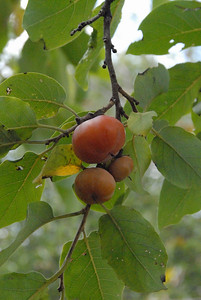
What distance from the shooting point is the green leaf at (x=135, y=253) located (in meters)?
0.91

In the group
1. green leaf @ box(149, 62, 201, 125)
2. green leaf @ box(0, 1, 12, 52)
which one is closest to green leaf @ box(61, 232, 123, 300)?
green leaf @ box(149, 62, 201, 125)

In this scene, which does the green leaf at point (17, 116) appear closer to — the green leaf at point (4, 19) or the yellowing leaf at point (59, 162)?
the yellowing leaf at point (59, 162)

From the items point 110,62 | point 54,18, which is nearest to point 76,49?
point 54,18

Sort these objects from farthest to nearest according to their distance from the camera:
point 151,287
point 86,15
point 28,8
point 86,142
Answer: point 86,15
point 28,8
point 151,287
point 86,142

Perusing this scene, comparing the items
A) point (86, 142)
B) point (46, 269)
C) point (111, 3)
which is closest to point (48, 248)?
point (46, 269)

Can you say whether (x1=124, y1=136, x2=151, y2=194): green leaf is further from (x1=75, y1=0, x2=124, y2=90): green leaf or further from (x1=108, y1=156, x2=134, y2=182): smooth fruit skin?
(x1=75, y1=0, x2=124, y2=90): green leaf

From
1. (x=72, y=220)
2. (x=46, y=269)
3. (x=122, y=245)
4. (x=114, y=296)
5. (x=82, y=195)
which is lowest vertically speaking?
(x=46, y=269)

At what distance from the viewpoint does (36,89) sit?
105 centimetres

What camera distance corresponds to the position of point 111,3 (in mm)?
1318

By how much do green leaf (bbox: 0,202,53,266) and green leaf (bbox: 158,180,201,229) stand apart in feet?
1.44

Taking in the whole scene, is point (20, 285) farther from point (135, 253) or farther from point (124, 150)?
point (124, 150)

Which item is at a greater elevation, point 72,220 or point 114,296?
point 114,296

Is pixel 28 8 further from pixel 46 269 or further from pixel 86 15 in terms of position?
pixel 46 269

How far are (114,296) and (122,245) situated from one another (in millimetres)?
153
